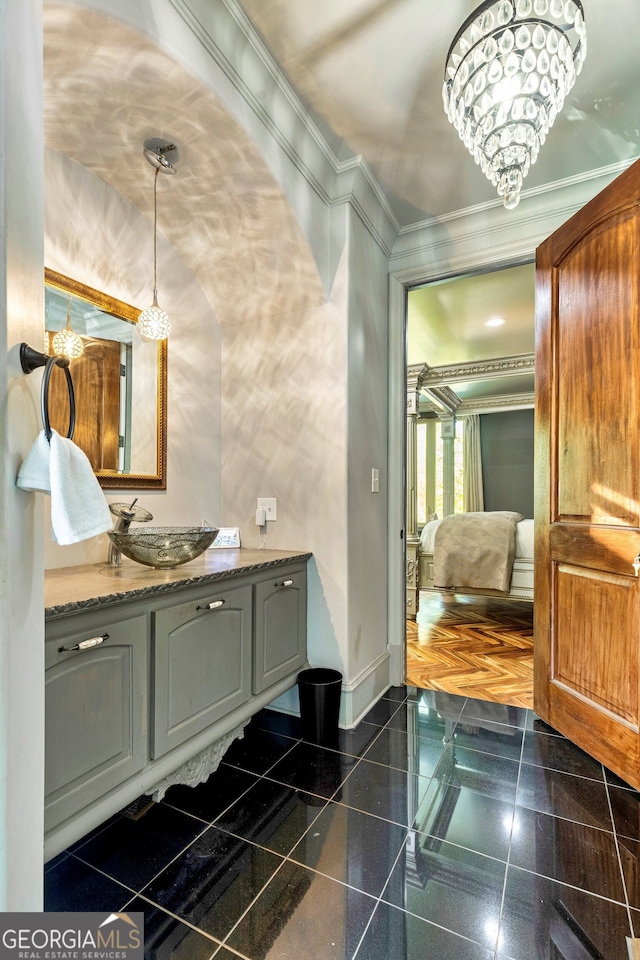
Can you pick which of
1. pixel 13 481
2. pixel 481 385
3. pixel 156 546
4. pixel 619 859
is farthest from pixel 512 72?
pixel 481 385

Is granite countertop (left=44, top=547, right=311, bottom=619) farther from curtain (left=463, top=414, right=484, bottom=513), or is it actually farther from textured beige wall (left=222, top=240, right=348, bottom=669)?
curtain (left=463, top=414, right=484, bottom=513)

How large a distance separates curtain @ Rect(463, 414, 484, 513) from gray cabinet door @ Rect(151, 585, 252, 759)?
6161 mm

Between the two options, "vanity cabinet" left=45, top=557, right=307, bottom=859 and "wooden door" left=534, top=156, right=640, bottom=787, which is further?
"wooden door" left=534, top=156, right=640, bottom=787

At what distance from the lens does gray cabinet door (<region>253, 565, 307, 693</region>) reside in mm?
1919

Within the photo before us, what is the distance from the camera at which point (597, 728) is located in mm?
1903

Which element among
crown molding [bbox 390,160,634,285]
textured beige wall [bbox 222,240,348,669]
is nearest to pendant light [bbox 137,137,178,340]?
textured beige wall [bbox 222,240,348,669]

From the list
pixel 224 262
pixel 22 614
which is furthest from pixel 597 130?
pixel 22 614

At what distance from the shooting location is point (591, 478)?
6.53 ft

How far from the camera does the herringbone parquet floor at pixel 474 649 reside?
2699 mm

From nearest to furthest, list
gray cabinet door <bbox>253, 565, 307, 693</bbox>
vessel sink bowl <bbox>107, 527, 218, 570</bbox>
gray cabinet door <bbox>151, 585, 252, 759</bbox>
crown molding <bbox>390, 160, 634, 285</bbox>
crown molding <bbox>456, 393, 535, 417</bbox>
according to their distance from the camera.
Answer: gray cabinet door <bbox>151, 585, 252, 759</bbox> < vessel sink bowl <bbox>107, 527, 218, 570</bbox> < gray cabinet door <bbox>253, 565, 307, 693</bbox> < crown molding <bbox>390, 160, 634, 285</bbox> < crown molding <bbox>456, 393, 535, 417</bbox>

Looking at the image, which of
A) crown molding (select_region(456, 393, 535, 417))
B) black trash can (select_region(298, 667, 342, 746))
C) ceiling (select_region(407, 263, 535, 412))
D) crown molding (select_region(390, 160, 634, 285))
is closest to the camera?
black trash can (select_region(298, 667, 342, 746))

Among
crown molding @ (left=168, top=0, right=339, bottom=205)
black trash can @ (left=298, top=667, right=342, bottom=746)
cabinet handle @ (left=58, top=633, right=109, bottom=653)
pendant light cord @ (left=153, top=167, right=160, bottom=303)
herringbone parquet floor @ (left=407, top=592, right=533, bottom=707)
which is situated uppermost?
crown molding @ (left=168, top=0, right=339, bottom=205)

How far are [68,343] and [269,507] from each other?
1.16 m

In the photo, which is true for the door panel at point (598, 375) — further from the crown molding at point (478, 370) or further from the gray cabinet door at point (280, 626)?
the crown molding at point (478, 370)
